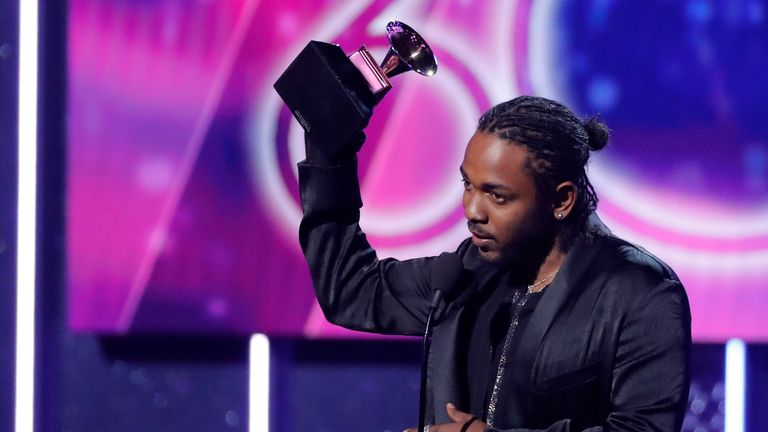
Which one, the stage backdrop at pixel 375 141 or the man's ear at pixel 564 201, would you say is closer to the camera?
the man's ear at pixel 564 201

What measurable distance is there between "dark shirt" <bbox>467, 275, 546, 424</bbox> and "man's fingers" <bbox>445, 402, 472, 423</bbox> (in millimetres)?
92

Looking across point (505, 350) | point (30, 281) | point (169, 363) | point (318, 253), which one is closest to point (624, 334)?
point (505, 350)

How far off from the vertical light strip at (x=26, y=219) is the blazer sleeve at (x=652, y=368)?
4.98 ft

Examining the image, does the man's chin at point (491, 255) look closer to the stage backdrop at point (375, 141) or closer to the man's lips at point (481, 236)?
the man's lips at point (481, 236)

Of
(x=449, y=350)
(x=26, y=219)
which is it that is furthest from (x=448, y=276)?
(x=26, y=219)

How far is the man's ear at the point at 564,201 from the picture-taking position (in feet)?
4.64

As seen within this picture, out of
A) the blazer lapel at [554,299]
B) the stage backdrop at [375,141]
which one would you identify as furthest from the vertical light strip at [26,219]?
the blazer lapel at [554,299]

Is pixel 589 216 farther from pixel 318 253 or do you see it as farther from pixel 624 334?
pixel 318 253

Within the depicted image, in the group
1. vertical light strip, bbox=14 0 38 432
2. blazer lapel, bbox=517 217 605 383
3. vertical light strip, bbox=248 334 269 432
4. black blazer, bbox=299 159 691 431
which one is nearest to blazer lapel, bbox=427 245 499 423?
black blazer, bbox=299 159 691 431

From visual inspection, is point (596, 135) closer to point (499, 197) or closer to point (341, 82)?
point (499, 197)

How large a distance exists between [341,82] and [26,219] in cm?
125

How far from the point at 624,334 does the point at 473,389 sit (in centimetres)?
27

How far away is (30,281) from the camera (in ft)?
7.74

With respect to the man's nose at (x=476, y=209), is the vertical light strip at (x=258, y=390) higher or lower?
lower
